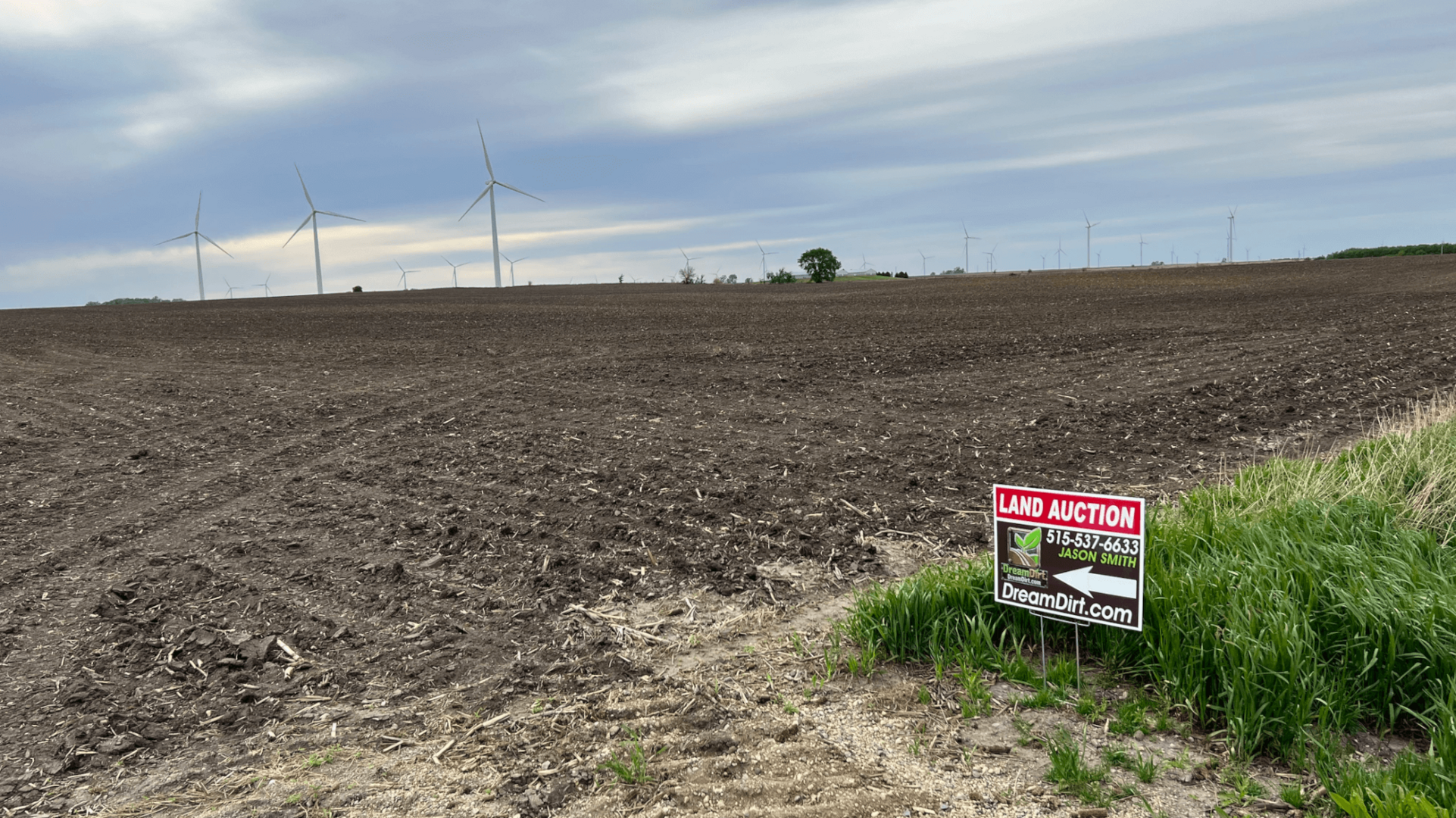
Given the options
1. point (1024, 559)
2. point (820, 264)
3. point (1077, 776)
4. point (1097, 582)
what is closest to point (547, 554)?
point (1024, 559)

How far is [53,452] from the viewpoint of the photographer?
33.9 ft

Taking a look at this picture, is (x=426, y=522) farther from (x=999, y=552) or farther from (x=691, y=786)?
(x=999, y=552)

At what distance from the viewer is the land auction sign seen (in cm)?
402

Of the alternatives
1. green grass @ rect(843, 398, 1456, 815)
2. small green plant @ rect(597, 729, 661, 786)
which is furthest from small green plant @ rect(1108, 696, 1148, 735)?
small green plant @ rect(597, 729, 661, 786)

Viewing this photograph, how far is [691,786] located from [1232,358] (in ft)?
49.9

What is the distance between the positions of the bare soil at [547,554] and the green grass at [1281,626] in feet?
0.85

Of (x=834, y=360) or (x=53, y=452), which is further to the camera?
(x=834, y=360)

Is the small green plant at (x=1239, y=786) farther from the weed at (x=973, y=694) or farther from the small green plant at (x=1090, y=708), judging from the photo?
the weed at (x=973, y=694)

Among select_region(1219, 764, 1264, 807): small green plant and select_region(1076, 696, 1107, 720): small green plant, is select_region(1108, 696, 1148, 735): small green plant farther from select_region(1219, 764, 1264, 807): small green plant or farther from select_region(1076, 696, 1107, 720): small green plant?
select_region(1219, 764, 1264, 807): small green plant

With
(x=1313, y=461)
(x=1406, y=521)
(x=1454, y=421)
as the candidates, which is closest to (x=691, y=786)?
(x=1406, y=521)

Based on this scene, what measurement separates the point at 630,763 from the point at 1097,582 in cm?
237

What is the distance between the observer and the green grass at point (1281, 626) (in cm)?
378

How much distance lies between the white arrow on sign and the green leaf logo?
0.18 metres

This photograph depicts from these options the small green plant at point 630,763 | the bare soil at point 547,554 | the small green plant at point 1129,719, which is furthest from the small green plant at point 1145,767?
the small green plant at point 630,763
